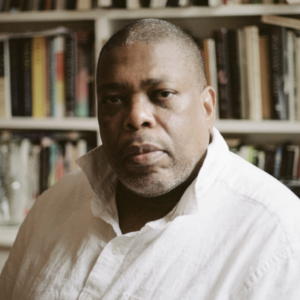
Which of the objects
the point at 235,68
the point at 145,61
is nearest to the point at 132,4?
the point at 235,68

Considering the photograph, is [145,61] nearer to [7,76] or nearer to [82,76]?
[82,76]

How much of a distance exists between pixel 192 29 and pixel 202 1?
0.92 ft

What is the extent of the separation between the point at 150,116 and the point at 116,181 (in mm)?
259

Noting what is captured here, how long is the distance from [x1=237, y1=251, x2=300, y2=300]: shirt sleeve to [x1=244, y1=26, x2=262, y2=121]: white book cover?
29.8 inches

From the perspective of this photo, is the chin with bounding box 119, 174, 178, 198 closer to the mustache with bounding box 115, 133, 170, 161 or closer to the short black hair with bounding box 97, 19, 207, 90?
the mustache with bounding box 115, 133, 170, 161

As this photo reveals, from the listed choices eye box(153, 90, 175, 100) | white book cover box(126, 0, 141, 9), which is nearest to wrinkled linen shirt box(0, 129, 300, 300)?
eye box(153, 90, 175, 100)

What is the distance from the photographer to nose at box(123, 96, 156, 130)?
2.21 ft

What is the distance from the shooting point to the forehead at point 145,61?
2.26ft

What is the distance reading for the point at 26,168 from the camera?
1461 mm

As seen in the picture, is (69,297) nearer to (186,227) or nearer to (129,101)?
(186,227)

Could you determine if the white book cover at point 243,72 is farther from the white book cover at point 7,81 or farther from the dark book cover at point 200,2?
the white book cover at point 7,81

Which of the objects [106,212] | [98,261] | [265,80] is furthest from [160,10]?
[98,261]

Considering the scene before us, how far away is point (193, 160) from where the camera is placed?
0.73 metres

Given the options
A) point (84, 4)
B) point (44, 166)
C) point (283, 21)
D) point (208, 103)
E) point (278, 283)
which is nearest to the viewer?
point (278, 283)
